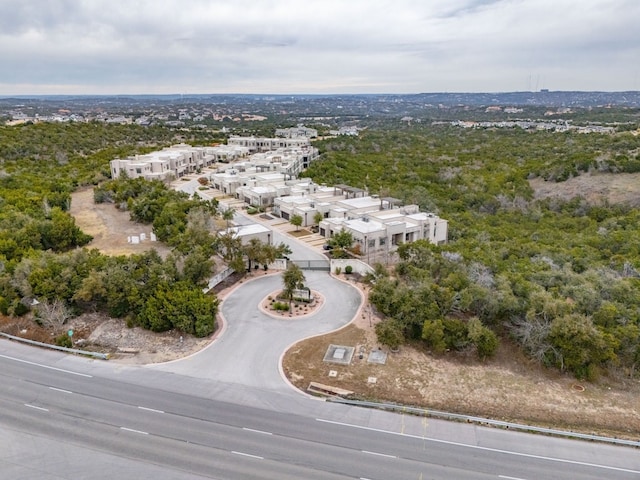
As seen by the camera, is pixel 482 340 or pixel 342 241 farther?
pixel 342 241

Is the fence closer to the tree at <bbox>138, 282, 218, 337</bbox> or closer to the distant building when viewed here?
the tree at <bbox>138, 282, 218, 337</bbox>

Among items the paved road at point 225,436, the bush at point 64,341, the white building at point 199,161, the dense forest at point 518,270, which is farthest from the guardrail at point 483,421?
the white building at point 199,161

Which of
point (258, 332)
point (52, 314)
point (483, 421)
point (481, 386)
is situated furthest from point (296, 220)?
point (483, 421)

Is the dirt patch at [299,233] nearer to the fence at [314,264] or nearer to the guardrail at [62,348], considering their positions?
the fence at [314,264]

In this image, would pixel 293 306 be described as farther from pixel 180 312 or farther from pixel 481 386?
pixel 481 386

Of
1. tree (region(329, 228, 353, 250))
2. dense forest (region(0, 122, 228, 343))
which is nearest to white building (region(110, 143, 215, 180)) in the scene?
dense forest (region(0, 122, 228, 343))
